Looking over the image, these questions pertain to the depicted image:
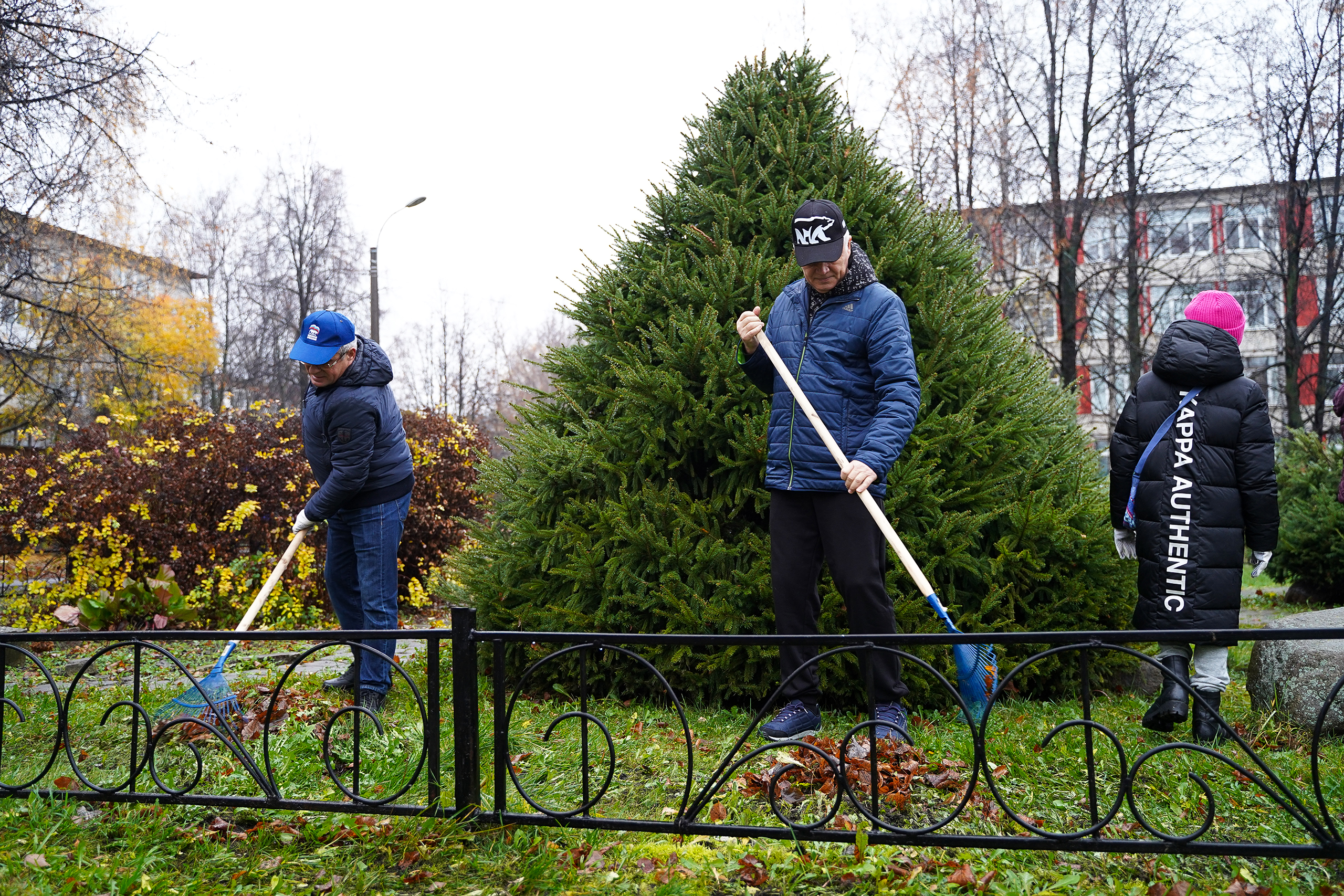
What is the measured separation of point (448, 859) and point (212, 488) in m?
6.15

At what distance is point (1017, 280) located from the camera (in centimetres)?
1861

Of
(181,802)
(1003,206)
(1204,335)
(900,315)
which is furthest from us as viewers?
(1003,206)

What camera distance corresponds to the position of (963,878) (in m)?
2.38

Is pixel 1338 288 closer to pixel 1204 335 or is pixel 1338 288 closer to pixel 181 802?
pixel 1204 335

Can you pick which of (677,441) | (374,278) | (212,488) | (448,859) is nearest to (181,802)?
(448,859)

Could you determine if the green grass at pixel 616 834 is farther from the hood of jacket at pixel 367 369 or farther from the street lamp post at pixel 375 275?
the street lamp post at pixel 375 275

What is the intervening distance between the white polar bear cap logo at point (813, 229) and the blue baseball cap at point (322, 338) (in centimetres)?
204

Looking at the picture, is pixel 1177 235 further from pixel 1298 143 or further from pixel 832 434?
pixel 832 434

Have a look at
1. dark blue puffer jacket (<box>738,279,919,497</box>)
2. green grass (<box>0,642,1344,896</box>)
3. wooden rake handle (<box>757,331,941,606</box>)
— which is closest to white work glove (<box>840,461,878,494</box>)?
wooden rake handle (<box>757,331,941,606</box>)

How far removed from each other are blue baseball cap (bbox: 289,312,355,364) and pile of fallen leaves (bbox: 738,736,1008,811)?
8.30 ft

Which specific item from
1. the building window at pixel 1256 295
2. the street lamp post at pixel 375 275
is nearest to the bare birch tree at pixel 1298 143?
the building window at pixel 1256 295

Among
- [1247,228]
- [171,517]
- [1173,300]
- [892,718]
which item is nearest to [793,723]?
[892,718]

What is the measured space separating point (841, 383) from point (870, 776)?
1402 mm

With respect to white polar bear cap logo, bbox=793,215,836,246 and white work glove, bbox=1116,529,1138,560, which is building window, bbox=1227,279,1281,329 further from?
white polar bear cap logo, bbox=793,215,836,246
